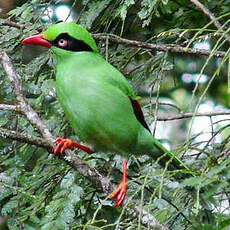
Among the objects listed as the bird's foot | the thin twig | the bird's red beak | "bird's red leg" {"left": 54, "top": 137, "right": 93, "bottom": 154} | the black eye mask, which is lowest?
the bird's foot

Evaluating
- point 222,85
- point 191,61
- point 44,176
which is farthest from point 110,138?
point 222,85

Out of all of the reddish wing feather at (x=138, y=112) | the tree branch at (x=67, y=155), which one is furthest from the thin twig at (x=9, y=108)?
the reddish wing feather at (x=138, y=112)

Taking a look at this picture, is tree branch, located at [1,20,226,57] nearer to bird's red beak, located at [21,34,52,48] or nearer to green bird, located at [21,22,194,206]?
green bird, located at [21,22,194,206]

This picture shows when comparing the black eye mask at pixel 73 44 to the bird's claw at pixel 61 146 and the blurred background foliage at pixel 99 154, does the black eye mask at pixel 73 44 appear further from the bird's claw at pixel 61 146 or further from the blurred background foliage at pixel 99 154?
the bird's claw at pixel 61 146

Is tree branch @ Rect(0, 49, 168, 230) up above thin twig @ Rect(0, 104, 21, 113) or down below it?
below

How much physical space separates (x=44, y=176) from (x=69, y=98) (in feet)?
1.63

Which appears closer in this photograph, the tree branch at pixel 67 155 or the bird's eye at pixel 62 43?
the tree branch at pixel 67 155

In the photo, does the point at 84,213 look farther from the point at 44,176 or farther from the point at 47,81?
the point at 47,81

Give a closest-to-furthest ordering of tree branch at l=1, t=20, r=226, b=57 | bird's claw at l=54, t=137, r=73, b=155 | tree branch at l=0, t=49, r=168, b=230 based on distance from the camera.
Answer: tree branch at l=0, t=49, r=168, b=230 → bird's claw at l=54, t=137, r=73, b=155 → tree branch at l=1, t=20, r=226, b=57

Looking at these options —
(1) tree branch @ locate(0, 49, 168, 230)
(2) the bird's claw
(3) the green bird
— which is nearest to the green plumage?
(3) the green bird

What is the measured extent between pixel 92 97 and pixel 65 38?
1.33 feet

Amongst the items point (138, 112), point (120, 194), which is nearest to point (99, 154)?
point (138, 112)

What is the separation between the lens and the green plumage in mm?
3398

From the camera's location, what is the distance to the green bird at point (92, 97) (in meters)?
3.40
